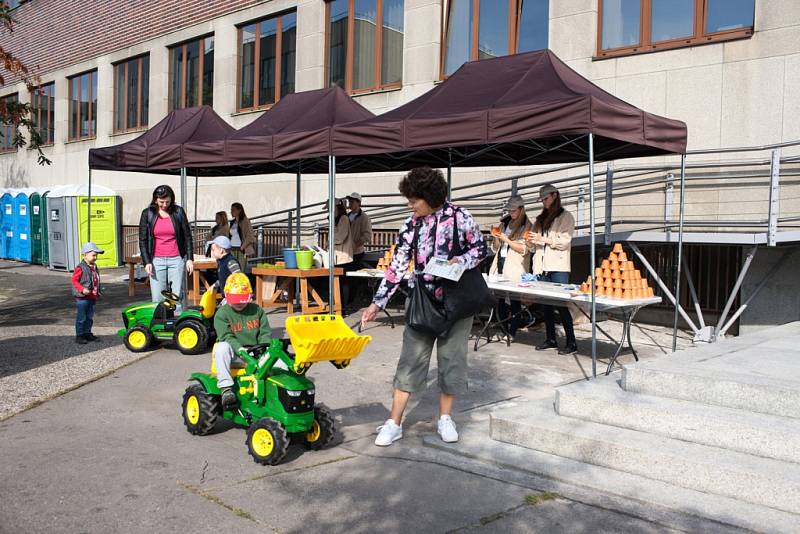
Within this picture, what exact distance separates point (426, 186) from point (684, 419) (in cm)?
230

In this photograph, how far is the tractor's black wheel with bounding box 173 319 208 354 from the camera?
28.3ft

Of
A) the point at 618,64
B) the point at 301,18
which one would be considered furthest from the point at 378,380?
the point at 301,18

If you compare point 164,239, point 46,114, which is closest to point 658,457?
point 164,239

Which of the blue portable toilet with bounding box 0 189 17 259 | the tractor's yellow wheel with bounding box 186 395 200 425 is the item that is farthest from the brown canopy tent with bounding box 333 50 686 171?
the blue portable toilet with bounding box 0 189 17 259

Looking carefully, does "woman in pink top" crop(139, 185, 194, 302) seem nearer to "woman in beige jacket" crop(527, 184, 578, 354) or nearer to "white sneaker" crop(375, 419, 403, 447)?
"woman in beige jacket" crop(527, 184, 578, 354)

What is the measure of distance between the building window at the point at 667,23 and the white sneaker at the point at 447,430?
8116mm

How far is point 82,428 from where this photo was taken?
19.1ft

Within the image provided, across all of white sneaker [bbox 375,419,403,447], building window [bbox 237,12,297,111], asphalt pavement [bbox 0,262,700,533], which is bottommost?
asphalt pavement [bbox 0,262,700,533]

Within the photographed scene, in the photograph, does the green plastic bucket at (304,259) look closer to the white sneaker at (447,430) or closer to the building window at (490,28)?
the building window at (490,28)

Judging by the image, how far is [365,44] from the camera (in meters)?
16.3

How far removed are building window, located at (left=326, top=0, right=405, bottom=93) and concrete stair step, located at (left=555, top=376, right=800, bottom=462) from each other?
35.4 ft

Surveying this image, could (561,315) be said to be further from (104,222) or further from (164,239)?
(104,222)

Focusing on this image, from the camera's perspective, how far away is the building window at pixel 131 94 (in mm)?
23250

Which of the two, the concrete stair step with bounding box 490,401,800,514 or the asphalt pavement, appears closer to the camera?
the asphalt pavement
